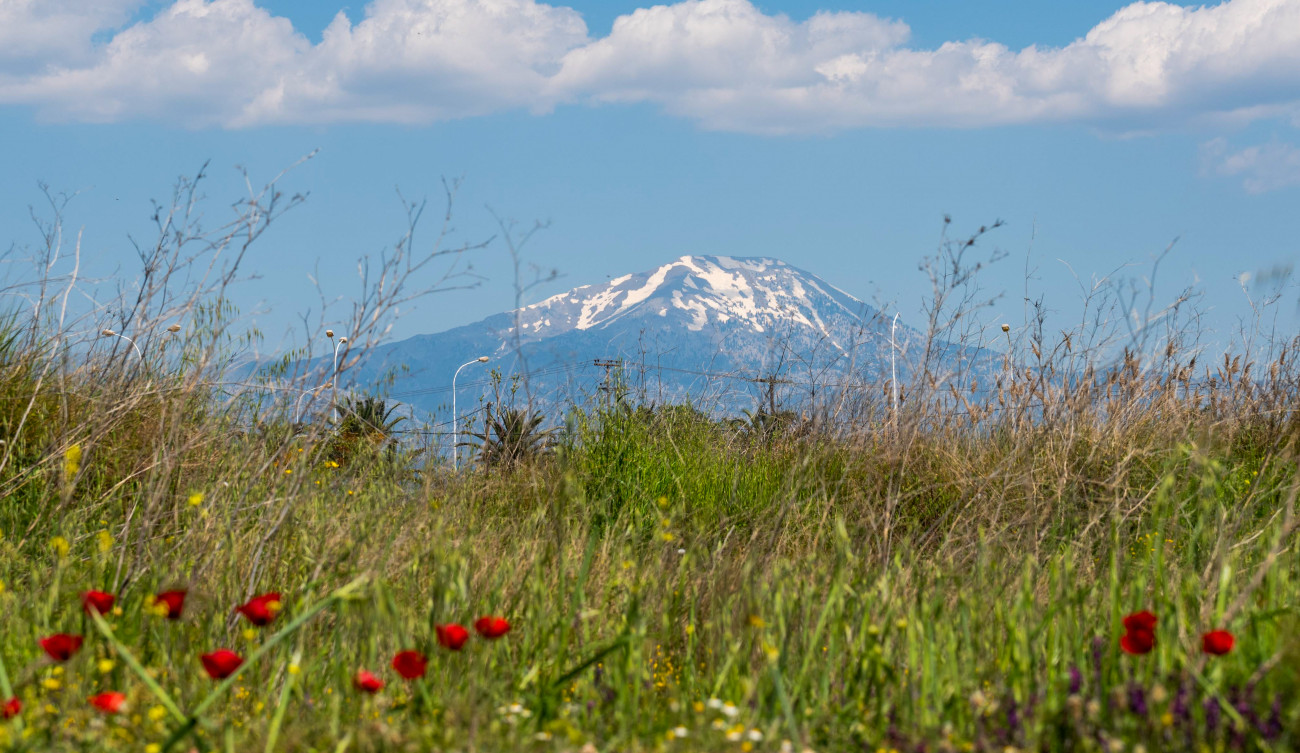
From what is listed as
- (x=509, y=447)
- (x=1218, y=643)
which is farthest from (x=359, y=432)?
(x=1218, y=643)

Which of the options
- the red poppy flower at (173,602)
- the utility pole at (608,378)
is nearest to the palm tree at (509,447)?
the utility pole at (608,378)

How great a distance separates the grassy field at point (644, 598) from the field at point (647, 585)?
0.02 m

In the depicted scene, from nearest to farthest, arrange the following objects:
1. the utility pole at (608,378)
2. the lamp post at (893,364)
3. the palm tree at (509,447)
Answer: the palm tree at (509,447)
the lamp post at (893,364)
the utility pole at (608,378)

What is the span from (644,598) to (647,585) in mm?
47

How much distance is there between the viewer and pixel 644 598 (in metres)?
3.21

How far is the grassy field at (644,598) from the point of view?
2049 millimetres

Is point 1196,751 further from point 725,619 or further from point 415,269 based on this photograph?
point 415,269

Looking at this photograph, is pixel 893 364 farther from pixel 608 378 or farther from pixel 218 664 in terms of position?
pixel 218 664

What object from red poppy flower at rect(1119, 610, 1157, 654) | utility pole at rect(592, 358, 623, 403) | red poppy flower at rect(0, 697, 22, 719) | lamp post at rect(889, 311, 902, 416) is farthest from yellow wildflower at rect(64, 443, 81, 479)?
lamp post at rect(889, 311, 902, 416)

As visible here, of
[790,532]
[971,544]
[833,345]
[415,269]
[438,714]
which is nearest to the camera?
[438,714]

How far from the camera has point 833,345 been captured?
7.91 m

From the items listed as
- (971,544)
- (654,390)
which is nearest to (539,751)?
(971,544)

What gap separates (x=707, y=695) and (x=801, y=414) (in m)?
4.19

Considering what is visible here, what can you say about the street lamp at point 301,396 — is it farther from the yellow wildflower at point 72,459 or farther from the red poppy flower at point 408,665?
the red poppy flower at point 408,665
